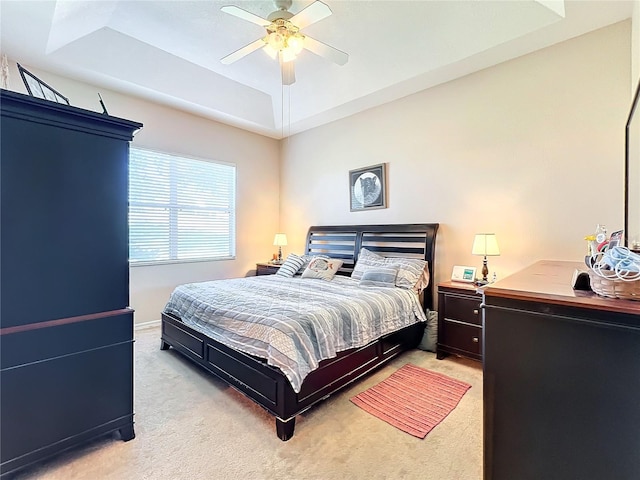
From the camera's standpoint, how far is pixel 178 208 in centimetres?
460

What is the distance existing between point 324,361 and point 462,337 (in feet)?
5.32

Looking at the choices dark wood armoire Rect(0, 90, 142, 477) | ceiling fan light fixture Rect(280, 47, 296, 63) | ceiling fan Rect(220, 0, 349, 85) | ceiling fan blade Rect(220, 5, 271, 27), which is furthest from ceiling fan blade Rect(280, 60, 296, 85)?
dark wood armoire Rect(0, 90, 142, 477)

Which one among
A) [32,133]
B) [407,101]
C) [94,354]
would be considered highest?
[407,101]

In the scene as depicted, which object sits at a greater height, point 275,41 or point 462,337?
point 275,41

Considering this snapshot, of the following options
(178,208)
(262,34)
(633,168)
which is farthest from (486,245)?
(178,208)

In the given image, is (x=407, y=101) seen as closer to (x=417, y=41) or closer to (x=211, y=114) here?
(x=417, y=41)

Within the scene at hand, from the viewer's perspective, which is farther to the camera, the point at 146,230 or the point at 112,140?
the point at 146,230

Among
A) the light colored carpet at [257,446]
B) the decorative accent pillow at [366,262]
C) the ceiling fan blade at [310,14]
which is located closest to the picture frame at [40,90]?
the ceiling fan blade at [310,14]

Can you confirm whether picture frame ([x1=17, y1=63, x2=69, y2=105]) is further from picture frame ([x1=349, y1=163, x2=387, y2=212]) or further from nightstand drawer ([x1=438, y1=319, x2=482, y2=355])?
nightstand drawer ([x1=438, y1=319, x2=482, y2=355])

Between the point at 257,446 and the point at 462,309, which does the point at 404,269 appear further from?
the point at 257,446

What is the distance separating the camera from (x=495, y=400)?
1.26 metres

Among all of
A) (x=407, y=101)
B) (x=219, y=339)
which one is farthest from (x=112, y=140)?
(x=407, y=101)

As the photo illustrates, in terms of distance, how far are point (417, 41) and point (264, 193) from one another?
343 cm

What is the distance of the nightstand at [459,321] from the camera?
305cm
